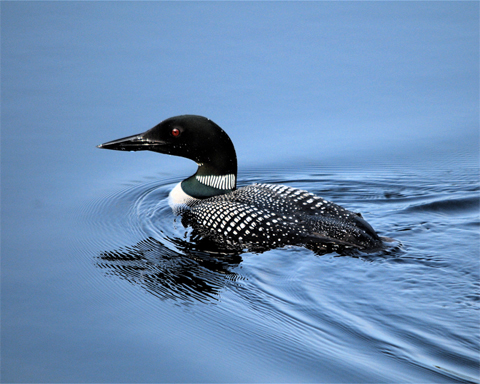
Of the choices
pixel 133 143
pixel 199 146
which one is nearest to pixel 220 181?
pixel 199 146

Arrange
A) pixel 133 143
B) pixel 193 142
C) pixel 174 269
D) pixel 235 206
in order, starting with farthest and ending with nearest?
pixel 133 143, pixel 193 142, pixel 235 206, pixel 174 269

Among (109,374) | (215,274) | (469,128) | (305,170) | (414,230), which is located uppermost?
(469,128)

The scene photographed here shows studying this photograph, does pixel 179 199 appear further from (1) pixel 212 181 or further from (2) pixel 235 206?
(2) pixel 235 206

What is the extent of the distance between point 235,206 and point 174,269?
617mm

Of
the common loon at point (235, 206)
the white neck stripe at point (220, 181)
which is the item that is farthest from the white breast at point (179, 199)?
the white neck stripe at point (220, 181)

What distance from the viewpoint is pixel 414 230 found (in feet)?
14.7

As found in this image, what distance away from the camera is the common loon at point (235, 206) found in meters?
4.12

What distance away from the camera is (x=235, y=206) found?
14.3ft

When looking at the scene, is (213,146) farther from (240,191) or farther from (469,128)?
(469,128)

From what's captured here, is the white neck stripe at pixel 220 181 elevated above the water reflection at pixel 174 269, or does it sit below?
above

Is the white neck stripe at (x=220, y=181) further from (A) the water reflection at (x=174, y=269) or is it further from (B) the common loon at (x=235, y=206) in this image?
(A) the water reflection at (x=174, y=269)

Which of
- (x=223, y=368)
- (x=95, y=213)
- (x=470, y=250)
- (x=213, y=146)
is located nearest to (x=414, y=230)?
(x=470, y=250)

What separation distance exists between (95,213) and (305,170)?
1.85m

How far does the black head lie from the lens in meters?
4.77
